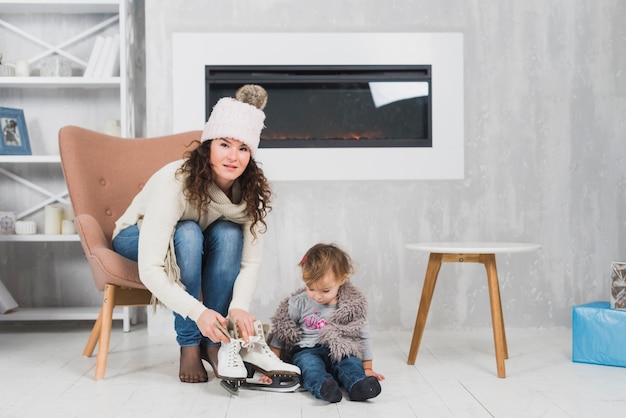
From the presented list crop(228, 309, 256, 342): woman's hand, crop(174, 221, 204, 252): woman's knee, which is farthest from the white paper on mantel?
crop(228, 309, 256, 342): woman's hand

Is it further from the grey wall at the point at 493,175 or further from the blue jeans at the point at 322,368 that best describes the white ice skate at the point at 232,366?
the grey wall at the point at 493,175

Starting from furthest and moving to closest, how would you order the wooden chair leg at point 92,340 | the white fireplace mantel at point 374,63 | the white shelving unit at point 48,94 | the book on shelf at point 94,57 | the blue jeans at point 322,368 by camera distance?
the white shelving unit at point 48,94 → the book on shelf at point 94,57 → the white fireplace mantel at point 374,63 → the wooden chair leg at point 92,340 → the blue jeans at point 322,368

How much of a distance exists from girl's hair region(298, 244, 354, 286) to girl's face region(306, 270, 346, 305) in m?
0.01

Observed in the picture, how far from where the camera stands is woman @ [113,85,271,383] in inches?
79.8

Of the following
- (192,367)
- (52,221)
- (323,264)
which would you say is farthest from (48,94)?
(323,264)

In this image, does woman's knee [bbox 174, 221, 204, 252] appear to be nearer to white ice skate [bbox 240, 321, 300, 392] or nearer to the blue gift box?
white ice skate [bbox 240, 321, 300, 392]

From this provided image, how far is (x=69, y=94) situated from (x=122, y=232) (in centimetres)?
138

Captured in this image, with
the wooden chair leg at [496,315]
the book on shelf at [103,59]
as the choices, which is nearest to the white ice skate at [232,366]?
the wooden chair leg at [496,315]

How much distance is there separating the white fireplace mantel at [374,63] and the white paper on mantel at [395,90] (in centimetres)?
7

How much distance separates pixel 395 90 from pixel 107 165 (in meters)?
1.29

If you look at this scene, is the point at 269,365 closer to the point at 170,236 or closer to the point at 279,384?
the point at 279,384

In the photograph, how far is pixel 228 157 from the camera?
205cm

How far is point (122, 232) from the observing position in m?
2.31

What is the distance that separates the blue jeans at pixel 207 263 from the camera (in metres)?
2.09
